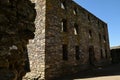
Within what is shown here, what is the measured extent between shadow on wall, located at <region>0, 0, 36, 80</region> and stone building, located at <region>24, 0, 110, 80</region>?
874 centimetres

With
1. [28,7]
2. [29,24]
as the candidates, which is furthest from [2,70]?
[28,7]

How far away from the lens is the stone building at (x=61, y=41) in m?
14.4

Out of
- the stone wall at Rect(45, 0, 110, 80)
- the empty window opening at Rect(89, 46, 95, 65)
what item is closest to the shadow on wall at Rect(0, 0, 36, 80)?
the stone wall at Rect(45, 0, 110, 80)

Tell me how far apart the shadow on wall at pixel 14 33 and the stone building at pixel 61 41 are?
8.74 metres

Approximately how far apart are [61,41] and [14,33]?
11461mm

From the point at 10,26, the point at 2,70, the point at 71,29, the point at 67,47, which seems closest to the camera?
the point at 2,70

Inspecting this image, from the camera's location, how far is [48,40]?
14.6m

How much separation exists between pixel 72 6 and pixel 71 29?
2.84 m

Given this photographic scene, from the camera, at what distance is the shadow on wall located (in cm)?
445

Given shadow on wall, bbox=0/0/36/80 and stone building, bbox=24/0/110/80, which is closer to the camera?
shadow on wall, bbox=0/0/36/80

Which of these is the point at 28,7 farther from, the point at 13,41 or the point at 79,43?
the point at 79,43

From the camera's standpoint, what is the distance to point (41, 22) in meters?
15.0

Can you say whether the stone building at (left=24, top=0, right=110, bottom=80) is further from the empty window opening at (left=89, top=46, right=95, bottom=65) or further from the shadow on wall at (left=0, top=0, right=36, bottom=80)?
the shadow on wall at (left=0, top=0, right=36, bottom=80)

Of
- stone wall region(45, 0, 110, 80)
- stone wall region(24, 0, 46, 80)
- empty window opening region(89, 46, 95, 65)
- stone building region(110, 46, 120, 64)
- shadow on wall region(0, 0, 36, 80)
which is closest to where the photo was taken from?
shadow on wall region(0, 0, 36, 80)
